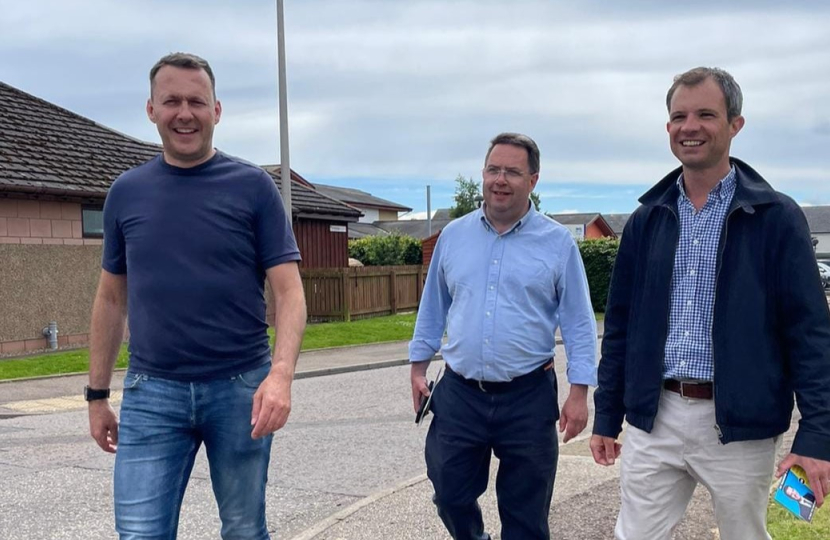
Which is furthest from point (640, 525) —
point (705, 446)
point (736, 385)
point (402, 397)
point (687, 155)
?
point (402, 397)

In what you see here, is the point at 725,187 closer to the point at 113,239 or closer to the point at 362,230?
the point at 113,239

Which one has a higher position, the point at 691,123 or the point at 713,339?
the point at 691,123

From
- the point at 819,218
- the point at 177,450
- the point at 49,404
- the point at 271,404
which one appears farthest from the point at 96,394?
the point at 819,218

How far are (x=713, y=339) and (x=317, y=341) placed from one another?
16.6 meters

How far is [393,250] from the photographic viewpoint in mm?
34219

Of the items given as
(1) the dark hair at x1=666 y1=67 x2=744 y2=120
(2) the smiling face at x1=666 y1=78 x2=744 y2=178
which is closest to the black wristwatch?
(2) the smiling face at x1=666 y1=78 x2=744 y2=178

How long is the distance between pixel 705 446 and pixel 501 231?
4.69 feet

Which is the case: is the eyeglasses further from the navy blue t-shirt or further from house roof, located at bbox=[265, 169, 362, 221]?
house roof, located at bbox=[265, 169, 362, 221]

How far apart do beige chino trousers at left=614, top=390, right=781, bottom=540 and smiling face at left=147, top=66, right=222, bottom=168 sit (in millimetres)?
1873

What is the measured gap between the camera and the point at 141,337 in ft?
10.7

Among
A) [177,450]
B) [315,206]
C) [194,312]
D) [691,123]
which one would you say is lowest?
[177,450]

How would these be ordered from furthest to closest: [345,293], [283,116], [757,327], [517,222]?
[345,293] → [283,116] → [517,222] → [757,327]

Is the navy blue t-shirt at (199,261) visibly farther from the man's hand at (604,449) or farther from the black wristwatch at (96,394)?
the man's hand at (604,449)

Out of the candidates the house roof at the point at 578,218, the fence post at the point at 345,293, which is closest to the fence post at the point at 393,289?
the fence post at the point at 345,293
